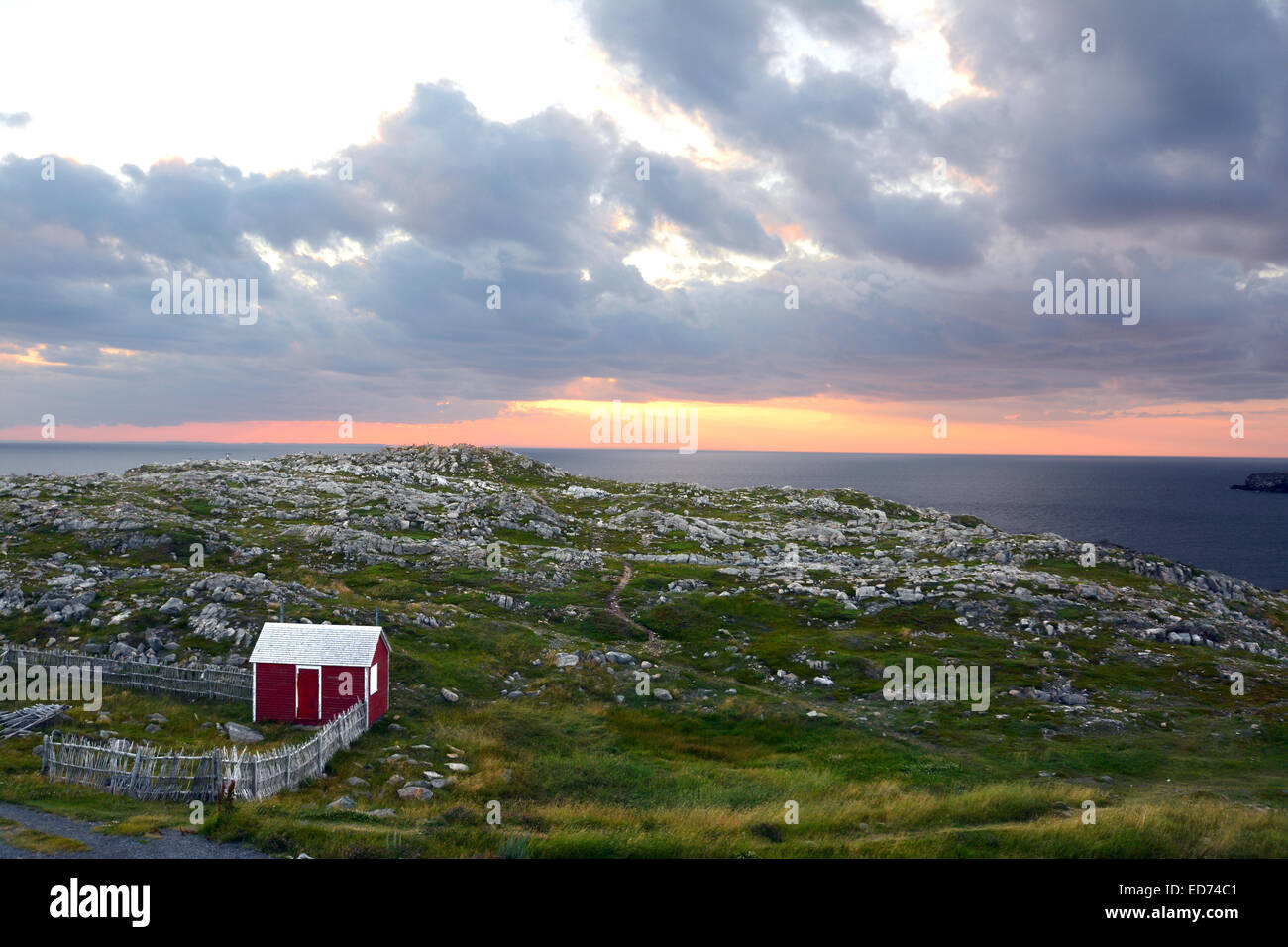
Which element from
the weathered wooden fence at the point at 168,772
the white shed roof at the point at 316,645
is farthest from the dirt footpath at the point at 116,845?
the white shed roof at the point at 316,645

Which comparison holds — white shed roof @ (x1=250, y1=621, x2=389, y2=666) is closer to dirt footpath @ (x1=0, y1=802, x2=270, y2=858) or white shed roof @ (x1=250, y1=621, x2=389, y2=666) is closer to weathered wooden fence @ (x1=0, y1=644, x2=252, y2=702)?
weathered wooden fence @ (x1=0, y1=644, x2=252, y2=702)

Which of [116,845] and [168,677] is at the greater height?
[116,845]

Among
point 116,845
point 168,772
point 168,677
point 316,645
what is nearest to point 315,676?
point 316,645

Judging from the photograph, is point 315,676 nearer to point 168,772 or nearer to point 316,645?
point 316,645

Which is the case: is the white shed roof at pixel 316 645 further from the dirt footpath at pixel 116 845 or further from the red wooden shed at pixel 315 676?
the dirt footpath at pixel 116 845

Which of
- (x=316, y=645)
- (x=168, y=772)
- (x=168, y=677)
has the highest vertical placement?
(x=316, y=645)
